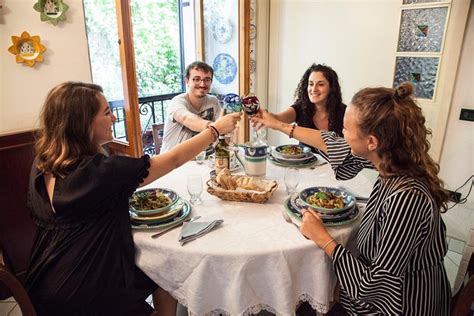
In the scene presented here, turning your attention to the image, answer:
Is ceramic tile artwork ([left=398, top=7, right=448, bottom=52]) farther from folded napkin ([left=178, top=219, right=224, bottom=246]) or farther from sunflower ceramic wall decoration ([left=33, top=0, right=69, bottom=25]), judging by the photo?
sunflower ceramic wall decoration ([left=33, top=0, right=69, bottom=25])

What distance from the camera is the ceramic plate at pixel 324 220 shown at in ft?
3.97

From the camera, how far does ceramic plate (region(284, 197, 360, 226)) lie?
1211mm

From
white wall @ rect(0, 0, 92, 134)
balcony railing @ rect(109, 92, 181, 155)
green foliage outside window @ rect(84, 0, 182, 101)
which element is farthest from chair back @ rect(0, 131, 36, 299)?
green foliage outside window @ rect(84, 0, 182, 101)

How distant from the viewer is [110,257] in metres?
1.14

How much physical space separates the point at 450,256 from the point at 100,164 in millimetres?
2550

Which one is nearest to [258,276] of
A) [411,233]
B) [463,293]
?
[411,233]

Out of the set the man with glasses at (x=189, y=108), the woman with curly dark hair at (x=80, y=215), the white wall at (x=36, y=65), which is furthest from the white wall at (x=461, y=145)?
the white wall at (x=36, y=65)

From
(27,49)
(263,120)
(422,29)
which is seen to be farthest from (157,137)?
(422,29)

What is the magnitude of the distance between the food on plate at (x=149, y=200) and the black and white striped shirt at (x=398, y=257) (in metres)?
0.68

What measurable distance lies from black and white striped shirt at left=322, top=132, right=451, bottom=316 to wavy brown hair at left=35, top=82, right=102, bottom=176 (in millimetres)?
931

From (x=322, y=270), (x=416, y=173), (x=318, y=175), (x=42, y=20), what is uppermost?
(x=42, y=20)

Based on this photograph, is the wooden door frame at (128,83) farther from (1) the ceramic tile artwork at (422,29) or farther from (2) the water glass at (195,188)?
(1) the ceramic tile artwork at (422,29)

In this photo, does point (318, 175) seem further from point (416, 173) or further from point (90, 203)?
point (90, 203)

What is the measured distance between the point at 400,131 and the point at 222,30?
301 cm
